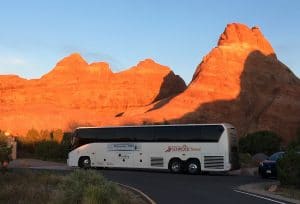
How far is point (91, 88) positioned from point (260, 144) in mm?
58489

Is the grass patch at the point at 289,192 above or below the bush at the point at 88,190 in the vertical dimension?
below

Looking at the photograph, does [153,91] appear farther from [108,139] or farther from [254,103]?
[108,139]

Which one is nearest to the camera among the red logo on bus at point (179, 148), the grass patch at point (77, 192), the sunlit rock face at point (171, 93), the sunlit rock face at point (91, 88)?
the grass patch at point (77, 192)

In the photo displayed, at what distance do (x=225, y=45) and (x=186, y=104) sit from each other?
13.0 metres

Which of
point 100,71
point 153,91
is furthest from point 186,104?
point 100,71

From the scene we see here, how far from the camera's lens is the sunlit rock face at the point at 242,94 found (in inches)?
Result: 3105

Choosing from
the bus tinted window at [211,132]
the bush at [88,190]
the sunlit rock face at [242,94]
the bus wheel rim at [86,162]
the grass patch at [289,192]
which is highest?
the sunlit rock face at [242,94]

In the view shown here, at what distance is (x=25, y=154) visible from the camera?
5909cm

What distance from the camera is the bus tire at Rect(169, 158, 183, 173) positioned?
37.1 metres

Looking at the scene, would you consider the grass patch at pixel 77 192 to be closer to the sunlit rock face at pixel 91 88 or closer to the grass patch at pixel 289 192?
the grass patch at pixel 289 192

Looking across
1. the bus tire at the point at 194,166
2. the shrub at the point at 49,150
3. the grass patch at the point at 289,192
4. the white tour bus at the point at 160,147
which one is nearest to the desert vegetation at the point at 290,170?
the grass patch at the point at 289,192

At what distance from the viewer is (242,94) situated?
8100 centimetres

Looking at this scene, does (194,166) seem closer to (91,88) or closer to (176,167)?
(176,167)

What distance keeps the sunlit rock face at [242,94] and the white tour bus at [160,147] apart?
1470 inches
